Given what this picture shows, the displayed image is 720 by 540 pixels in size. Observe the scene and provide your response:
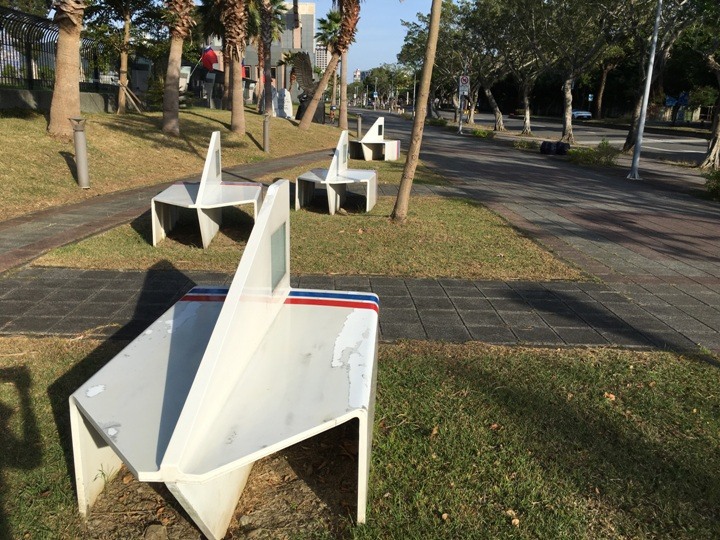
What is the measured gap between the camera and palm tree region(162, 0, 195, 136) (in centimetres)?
1656

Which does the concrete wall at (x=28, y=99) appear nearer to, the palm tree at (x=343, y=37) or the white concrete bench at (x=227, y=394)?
the palm tree at (x=343, y=37)

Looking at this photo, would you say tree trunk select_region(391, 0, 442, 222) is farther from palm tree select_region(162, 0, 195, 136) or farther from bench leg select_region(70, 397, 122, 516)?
palm tree select_region(162, 0, 195, 136)

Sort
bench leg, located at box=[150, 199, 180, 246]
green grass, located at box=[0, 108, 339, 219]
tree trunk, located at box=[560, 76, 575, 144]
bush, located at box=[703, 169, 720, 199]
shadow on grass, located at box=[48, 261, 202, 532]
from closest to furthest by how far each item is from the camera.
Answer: shadow on grass, located at box=[48, 261, 202, 532] → bench leg, located at box=[150, 199, 180, 246] → green grass, located at box=[0, 108, 339, 219] → bush, located at box=[703, 169, 720, 199] → tree trunk, located at box=[560, 76, 575, 144]

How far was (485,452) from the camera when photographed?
3.13 m

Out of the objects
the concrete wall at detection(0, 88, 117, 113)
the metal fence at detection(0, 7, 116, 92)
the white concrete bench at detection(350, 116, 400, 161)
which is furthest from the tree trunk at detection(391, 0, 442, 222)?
the white concrete bench at detection(350, 116, 400, 161)

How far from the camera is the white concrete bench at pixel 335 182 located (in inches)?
380

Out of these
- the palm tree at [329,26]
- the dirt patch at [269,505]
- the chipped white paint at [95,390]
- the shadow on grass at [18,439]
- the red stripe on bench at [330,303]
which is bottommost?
the dirt patch at [269,505]

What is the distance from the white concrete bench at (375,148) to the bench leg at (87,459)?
59.6 feet

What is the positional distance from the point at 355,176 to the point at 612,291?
5229 millimetres

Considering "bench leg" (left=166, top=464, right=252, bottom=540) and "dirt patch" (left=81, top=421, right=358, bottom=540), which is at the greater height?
"bench leg" (left=166, top=464, right=252, bottom=540)

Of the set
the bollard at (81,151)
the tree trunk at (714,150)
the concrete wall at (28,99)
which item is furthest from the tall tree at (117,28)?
the tree trunk at (714,150)

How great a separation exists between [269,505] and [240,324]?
83 cm

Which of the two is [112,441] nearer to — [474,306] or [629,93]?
[474,306]

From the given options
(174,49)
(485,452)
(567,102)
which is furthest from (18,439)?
(567,102)
